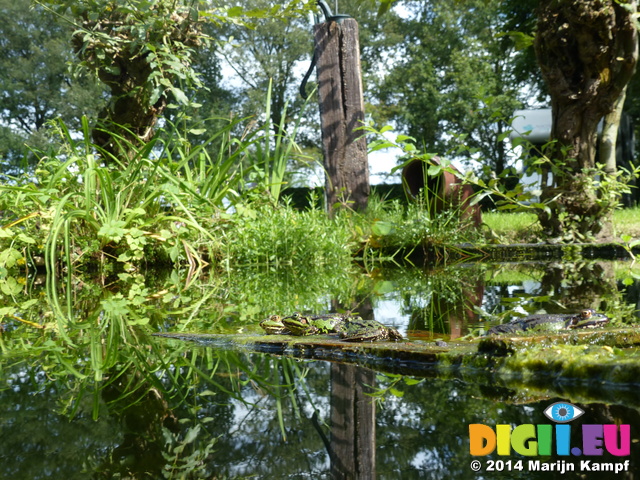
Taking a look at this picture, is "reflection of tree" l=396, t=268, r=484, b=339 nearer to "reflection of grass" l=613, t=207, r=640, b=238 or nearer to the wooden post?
the wooden post

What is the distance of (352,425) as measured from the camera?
42.1 inches

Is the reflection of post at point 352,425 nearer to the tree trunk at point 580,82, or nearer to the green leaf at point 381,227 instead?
the tree trunk at point 580,82

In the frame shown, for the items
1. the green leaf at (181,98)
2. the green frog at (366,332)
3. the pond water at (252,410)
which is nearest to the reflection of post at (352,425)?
the pond water at (252,410)

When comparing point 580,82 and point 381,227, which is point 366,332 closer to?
point 381,227

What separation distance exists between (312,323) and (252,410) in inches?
30.8

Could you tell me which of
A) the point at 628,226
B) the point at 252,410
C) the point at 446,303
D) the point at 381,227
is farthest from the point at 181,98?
the point at 628,226

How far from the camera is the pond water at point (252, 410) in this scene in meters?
0.88

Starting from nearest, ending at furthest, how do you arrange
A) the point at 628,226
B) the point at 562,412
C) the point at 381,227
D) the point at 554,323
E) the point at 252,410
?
1. the point at 562,412
2. the point at 252,410
3. the point at 554,323
4. the point at 381,227
5. the point at 628,226

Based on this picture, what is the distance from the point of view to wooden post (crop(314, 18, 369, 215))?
630 cm

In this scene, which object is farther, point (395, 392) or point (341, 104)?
point (341, 104)

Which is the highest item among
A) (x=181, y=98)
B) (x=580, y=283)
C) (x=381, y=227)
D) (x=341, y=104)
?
(x=341, y=104)

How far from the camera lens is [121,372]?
1.50 meters

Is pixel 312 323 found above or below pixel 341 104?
below

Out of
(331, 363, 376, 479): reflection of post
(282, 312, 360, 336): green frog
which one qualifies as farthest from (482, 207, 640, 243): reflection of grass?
(331, 363, 376, 479): reflection of post
